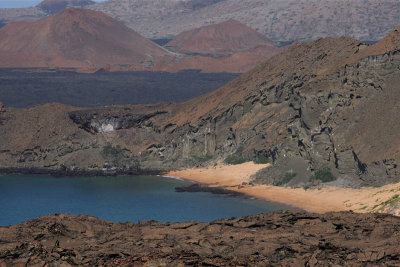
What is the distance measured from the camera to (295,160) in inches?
2085

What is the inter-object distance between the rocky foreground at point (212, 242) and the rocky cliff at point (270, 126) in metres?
22.3

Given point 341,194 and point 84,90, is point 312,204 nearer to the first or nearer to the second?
point 341,194

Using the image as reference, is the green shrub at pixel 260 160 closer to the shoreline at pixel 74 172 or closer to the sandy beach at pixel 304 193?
the sandy beach at pixel 304 193

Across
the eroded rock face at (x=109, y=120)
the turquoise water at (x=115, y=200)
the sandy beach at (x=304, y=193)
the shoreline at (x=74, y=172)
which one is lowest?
the turquoise water at (x=115, y=200)

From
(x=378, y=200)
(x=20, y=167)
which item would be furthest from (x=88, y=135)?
(x=378, y=200)

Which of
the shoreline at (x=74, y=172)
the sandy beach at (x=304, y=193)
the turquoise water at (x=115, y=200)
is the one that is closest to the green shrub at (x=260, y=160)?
the sandy beach at (x=304, y=193)

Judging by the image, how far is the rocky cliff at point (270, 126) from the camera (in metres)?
49.2

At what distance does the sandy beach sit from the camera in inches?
1581

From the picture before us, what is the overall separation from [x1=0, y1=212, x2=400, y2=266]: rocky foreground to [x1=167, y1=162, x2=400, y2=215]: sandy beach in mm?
11927

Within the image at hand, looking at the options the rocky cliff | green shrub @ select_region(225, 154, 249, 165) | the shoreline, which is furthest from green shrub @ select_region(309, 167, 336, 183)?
the shoreline

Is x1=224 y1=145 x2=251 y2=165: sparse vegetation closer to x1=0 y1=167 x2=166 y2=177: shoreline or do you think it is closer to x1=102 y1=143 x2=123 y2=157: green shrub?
x1=0 y1=167 x2=166 y2=177: shoreline

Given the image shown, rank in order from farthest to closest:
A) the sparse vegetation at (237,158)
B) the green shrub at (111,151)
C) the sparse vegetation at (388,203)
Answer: the green shrub at (111,151) < the sparse vegetation at (237,158) < the sparse vegetation at (388,203)

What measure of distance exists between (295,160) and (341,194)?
7622 millimetres

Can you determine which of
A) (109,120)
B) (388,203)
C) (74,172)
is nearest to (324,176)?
(388,203)
